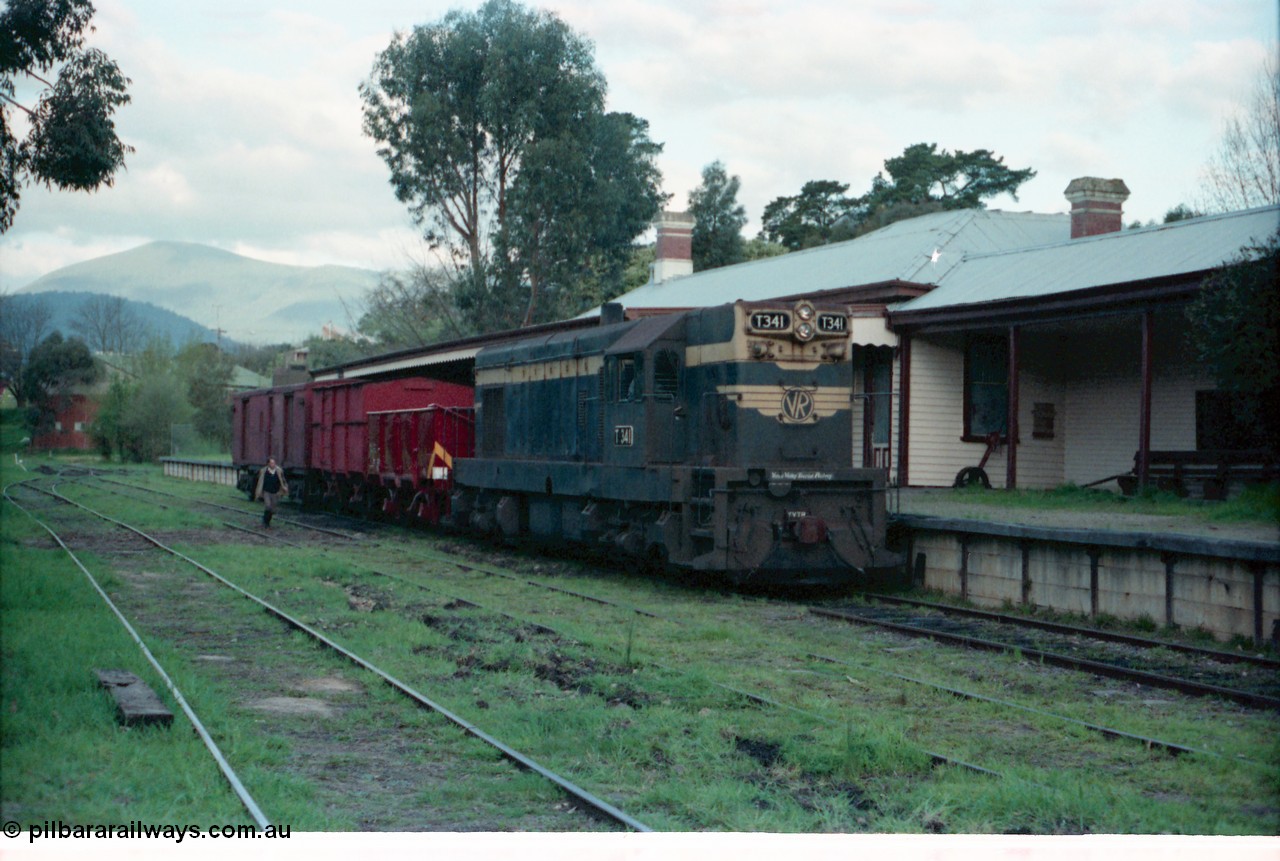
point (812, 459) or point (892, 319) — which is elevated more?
point (892, 319)

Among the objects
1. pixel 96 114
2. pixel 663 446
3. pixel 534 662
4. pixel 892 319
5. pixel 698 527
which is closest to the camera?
pixel 96 114

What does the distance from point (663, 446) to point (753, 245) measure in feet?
142

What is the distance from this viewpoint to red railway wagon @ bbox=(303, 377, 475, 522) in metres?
23.3

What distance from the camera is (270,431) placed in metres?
34.8

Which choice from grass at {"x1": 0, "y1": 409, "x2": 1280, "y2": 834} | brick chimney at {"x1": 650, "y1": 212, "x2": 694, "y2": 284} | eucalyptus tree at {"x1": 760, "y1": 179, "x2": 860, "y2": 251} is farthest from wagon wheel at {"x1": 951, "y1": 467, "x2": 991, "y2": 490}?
eucalyptus tree at {"x1": 760, "y1": 179, "x2": 860, "y2": 251}

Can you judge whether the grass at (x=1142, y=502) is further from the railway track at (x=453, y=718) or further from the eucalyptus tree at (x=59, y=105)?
the eucalyptus tree at (x=59, y=105)

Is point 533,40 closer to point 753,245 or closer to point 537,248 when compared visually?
point 537,248

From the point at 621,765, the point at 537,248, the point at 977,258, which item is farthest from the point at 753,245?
the point at 621,765

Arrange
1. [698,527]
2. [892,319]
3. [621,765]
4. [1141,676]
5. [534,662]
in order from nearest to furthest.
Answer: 1. [621,765]
2. [1141,676]
3. [534,662]
4. [698,527]
5. [892,319]

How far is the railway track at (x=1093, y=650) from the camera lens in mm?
9422

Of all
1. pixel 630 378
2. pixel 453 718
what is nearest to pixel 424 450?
pixel 630 378

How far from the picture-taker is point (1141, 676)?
9648 mm

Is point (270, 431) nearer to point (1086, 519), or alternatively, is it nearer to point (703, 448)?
point (703, 448)

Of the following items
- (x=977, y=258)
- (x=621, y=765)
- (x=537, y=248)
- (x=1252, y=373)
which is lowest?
(x=621, y=765)
